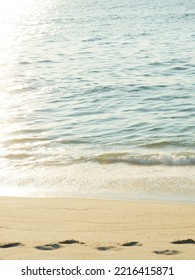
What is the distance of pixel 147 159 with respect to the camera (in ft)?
35.3

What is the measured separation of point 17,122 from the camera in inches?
563

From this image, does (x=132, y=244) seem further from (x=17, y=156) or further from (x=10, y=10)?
(x=10, y=10)

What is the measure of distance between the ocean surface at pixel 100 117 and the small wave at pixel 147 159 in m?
0.02

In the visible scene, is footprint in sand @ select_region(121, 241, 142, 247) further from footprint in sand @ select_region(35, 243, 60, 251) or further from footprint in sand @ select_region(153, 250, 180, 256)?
footprint in sand @ select_region(35, 243, 60, 251)

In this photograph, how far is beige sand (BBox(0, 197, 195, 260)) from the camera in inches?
240

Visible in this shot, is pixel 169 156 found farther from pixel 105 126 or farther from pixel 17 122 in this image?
pixel 17 122

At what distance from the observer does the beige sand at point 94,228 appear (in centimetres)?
610

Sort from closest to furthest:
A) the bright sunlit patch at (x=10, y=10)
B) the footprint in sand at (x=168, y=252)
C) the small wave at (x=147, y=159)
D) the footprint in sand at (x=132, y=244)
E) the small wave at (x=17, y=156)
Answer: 1. the footprint in sand at (x=168, y=252)
2. the footprint in sand at (x=132, y=244)
3. the small wave at (x=147, y=159)
4. the small wave at (x=17, y=156)
5. the bright sunlit patch at (x=10, y=10)

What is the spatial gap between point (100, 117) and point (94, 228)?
7910 millimetres

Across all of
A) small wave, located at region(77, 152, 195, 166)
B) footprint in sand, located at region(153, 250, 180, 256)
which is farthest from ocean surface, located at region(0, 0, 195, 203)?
footprint in sand, located at region(153, 250, 180, 256)

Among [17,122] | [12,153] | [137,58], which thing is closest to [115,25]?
[137,58]

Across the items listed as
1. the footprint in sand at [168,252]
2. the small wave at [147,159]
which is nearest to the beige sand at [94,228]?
the footprint in sand at [168,252]

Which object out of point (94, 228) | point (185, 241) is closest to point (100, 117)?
point (94, 228)

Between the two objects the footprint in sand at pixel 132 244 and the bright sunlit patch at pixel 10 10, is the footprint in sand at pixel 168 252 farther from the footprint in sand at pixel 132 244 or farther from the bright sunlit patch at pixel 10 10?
the bright sunlit patch at pixel 10 10
